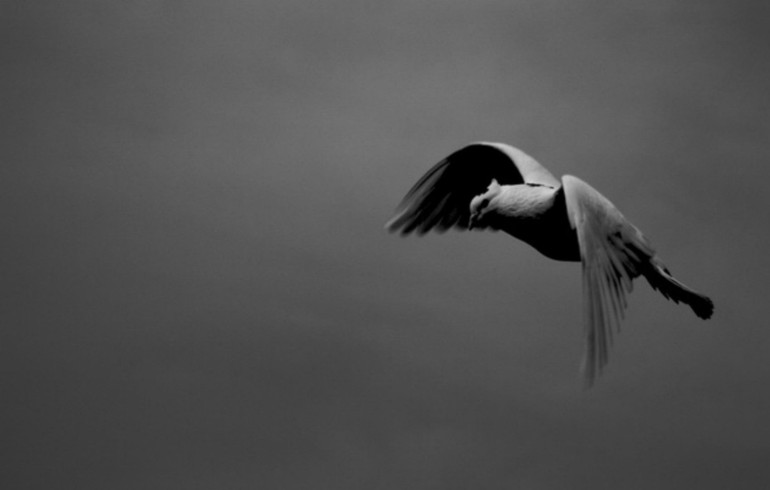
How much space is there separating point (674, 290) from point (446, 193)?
3.54 metres

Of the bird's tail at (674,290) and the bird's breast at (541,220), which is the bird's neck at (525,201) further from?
the bird's tail at (674,290)

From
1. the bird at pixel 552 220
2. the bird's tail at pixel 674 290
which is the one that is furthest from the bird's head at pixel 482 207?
the bird's tail at pixel 674 290

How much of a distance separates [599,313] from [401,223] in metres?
4.82

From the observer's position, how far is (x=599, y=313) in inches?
432

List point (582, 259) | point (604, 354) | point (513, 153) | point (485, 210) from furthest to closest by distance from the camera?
1. point (513, 153)
2. point (485, 210)
3. point (582, 259)
4. point (604, 354)

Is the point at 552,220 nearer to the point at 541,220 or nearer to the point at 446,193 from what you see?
the point at 541,220

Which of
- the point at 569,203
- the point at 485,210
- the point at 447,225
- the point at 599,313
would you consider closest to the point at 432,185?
the point at 447,225

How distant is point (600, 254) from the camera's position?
11648 millimetres

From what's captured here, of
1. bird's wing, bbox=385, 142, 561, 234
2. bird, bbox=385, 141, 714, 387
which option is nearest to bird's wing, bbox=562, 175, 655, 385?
bird, bbox=385, 141, 714, 387

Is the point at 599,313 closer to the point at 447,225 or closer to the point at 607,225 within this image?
the point at 607,225

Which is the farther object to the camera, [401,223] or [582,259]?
[401,223]

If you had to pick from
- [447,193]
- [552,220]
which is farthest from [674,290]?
[447,193]

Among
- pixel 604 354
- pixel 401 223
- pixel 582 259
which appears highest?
pixel 401 223

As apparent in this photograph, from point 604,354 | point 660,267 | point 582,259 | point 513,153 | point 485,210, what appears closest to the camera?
point 604,354
